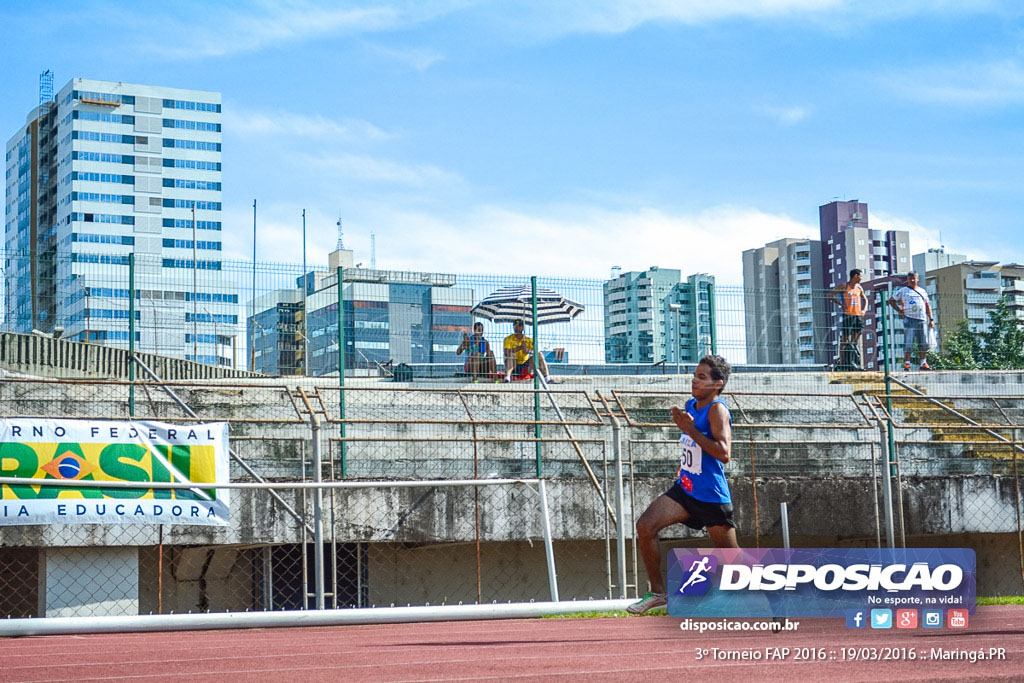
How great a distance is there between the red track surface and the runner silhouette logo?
280mm

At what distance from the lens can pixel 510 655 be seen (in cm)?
603

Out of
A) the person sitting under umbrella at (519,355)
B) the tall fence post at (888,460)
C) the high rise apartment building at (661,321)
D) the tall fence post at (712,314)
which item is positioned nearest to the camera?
the tall fence post at (888,460)

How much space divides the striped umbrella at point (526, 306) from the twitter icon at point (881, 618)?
10.3 m

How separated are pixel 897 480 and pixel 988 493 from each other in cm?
144

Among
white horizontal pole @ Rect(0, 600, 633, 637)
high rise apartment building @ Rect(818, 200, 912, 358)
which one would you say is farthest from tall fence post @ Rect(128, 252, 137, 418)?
high rise apartment building @ Rect(818, 200, 912, 358)

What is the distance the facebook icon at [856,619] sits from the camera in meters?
6.48

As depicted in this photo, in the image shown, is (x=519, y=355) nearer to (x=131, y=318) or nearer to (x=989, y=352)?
(x=131, y=318)

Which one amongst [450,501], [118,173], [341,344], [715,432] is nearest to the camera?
[715,432]

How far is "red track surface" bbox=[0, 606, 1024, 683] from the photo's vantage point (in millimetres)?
4961

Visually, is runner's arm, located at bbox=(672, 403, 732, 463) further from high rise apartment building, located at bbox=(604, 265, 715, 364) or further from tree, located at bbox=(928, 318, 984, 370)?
tree, located at bbox=(928, 318, 984, 370)

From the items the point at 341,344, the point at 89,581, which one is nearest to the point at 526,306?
the point at 341,344

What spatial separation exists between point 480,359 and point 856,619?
1095 centimetres

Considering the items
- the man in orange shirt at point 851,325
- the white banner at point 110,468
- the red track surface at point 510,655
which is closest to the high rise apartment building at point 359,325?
the white banner at point 110,468

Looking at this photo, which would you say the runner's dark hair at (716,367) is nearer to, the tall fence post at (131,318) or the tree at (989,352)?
the tall fence post at (131,318)
